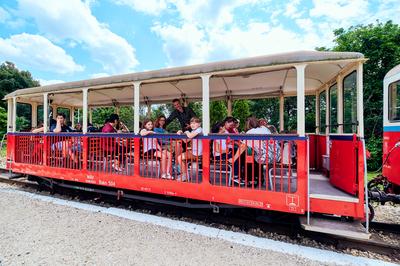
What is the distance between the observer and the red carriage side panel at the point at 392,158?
4215 mm

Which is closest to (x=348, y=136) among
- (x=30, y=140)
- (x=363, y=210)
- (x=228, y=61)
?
(x=363, y=210)

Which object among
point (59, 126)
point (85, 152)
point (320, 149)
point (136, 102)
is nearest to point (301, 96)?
point (320, 149)

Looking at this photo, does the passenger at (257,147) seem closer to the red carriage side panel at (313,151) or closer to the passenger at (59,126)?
the red carriage side panel at (313,151)

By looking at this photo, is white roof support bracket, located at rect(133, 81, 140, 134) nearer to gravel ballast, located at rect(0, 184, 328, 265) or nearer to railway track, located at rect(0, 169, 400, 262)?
railway track, located at rect(0, 169, 400, 262)

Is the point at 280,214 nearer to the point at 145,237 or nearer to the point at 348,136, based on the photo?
the point at 348,136

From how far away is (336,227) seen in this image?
298 cm

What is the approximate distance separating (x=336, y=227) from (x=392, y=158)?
247 cm

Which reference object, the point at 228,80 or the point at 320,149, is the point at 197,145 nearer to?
the point at 228,80

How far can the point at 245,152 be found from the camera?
3500 millimetres

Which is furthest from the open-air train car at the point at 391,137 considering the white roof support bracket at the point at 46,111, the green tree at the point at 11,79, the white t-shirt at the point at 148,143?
the green tree at the point at 11,79

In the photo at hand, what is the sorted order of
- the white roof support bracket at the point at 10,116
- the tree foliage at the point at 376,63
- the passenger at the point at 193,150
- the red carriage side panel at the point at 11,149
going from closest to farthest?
1. the passenger at the point at 193,150
2. the red carriage side panel at the point at 11,149
3. the white roof support bracket at the point at 10,116
4. the tree foliage at the point at 376,63

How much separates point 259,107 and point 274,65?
2266 centimetres

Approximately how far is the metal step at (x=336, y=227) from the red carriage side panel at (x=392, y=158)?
1846 mm

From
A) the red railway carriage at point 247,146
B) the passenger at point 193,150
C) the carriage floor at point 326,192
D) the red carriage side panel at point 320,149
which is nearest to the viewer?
the carriage floor at point 326,192
